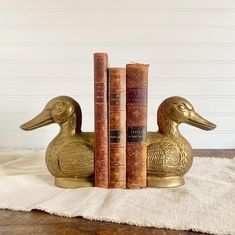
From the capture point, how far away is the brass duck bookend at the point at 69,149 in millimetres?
831

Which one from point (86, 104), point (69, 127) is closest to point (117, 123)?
point (69, 127)

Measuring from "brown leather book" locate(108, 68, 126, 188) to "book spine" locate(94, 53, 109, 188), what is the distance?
0.01m

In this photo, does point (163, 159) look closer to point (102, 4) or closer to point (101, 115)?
point (101, 115)

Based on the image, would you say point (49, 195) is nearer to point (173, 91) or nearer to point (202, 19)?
point (173, 91)

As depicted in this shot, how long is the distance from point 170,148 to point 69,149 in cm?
22

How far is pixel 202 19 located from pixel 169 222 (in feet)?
3.28

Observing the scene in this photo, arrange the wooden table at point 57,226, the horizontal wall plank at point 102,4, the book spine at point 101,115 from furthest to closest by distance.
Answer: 1. the horizontal wall plank at point 102,4
2. the book spine at point 101,115
3. the wooden table at point 57,226

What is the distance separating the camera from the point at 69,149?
834 millimetres

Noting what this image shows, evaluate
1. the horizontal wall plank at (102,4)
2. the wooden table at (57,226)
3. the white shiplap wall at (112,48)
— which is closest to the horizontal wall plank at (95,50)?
the white shiplap wall at (112,48)

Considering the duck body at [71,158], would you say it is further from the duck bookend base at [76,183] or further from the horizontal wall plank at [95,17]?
the horizontal wall plank at [95,17]

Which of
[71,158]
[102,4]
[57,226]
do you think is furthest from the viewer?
[102,4]

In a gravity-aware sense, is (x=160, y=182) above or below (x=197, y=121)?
below

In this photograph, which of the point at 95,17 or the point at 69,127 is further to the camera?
the point at 95,17

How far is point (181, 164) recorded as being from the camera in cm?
84
